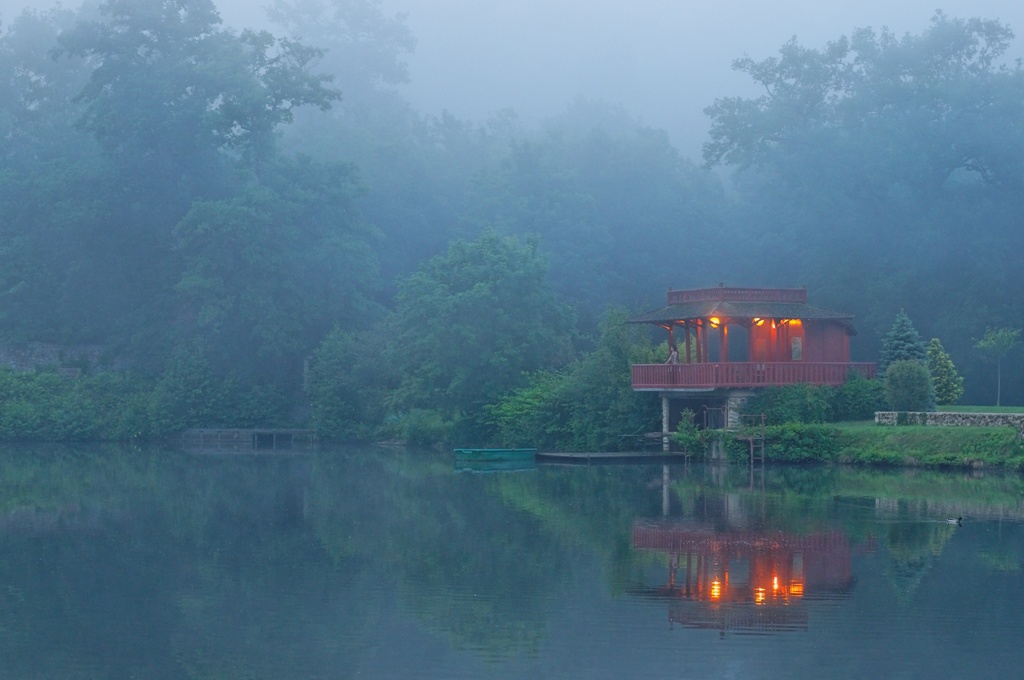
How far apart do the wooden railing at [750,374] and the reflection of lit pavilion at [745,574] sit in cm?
1583

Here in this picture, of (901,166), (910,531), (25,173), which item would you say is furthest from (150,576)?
(25,173)

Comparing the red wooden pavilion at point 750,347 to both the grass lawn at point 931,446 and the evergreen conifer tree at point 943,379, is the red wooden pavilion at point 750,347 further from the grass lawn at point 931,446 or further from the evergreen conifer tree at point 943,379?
the grass lawn at point 931,446

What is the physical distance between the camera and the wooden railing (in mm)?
39594

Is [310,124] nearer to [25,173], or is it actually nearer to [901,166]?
[25,173]

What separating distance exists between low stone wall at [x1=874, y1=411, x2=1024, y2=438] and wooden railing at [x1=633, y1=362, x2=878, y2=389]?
8.04ft

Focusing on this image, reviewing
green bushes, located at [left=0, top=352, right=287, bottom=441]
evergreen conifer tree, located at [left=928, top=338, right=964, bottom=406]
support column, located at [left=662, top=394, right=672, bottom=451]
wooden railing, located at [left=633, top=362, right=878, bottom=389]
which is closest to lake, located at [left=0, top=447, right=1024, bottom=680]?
wooden railing, located at [left=633, top=362, right=878, bottom=389]

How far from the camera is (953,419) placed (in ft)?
119

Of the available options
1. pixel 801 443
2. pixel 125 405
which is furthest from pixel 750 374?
pixel 125 405

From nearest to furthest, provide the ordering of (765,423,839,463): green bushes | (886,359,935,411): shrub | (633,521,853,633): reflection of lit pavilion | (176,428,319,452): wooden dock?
1. (633,521,853,633): reflection of lit pavilion
2. (765,423,839,463): green bushes
3. (886,359,935,411): shrub
4. (176,428,319,452): wooden dock

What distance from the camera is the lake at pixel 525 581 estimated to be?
46.6ft

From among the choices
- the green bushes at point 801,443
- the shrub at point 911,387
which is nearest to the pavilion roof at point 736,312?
the green bushes at point 801,443

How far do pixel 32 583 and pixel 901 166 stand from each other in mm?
49309

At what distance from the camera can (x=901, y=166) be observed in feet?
194

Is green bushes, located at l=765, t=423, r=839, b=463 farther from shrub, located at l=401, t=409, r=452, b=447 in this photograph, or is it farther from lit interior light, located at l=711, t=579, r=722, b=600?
lit interior light, located at l=711, t=579, r=722, b=600
